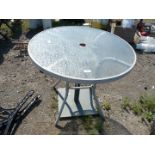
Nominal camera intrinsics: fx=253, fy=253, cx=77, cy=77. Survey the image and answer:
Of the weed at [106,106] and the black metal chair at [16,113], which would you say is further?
the weed at [106,106]

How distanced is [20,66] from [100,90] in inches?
83.6

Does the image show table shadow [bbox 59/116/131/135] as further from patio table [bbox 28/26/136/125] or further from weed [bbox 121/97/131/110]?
weed [bbox 121/97/131/110]

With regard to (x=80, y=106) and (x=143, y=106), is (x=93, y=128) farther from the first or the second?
(x=143, y=106)

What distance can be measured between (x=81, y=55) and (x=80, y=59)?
14 centimetres

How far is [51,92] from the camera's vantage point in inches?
219

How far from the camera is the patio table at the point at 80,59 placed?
12.3 feet

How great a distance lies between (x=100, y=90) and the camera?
5715 mm

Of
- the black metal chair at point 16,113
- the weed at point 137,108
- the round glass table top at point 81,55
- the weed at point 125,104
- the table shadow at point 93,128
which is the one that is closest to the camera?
the round glass table top at point 81,55

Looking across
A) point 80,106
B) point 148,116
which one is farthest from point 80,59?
point 148,116

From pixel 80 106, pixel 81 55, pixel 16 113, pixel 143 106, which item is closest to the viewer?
pixel 81 55

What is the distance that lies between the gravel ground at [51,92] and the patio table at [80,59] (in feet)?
0.80

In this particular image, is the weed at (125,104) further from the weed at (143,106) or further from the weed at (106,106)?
the weed at (106,106)

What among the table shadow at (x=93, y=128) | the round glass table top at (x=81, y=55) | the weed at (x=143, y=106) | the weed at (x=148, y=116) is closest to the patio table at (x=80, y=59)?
the round glass table top at (x=81, y=55)
